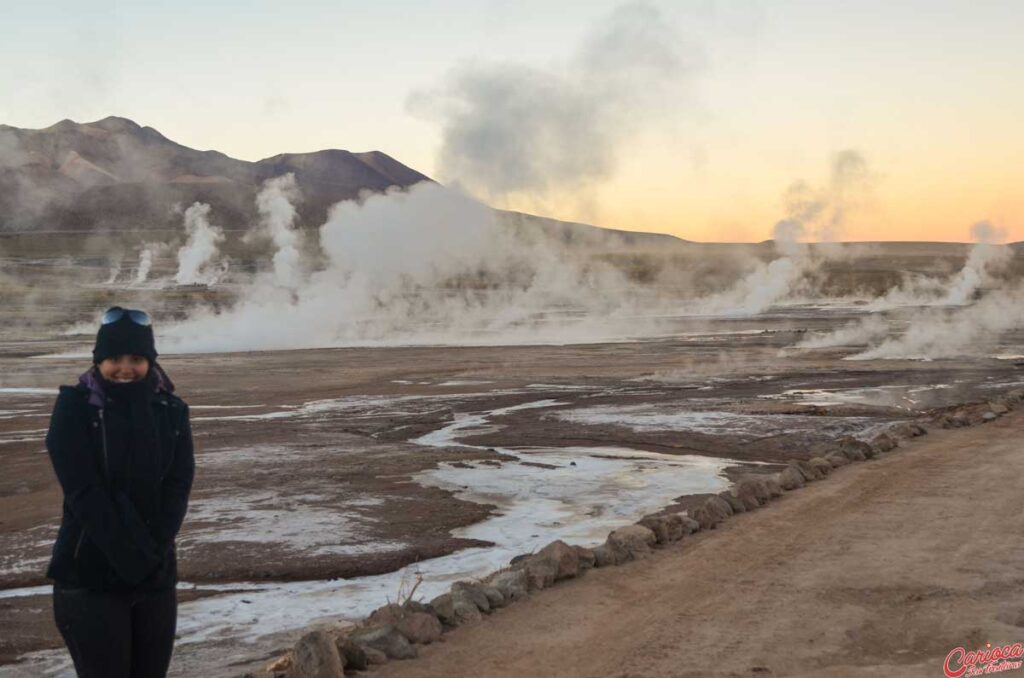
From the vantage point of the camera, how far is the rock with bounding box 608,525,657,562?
9836 mm

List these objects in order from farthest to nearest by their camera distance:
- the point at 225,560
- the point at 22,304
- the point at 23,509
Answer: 1. the point at 22,304
2. the point at 23,509
3. the point at 225,560

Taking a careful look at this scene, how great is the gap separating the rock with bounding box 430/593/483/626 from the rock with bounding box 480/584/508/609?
0.20m

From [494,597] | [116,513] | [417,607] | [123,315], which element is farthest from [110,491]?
[494,597]

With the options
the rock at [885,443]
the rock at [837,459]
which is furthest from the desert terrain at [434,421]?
the rock at [885,443]

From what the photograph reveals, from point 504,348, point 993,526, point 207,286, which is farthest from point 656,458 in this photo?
point 207,286

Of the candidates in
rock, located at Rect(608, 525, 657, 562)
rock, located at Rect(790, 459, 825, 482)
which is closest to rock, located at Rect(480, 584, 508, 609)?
rock, located at Rect(608, 525, 657, 562)

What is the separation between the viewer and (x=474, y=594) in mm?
8320

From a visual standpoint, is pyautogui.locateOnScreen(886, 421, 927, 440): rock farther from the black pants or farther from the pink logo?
the black pants

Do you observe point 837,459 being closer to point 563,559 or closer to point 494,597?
point 563,559

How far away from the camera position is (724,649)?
22.9ft

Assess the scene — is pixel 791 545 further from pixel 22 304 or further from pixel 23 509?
pixel 22 304

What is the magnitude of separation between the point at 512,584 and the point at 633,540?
177 cm

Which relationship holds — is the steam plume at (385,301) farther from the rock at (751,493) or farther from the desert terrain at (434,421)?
the rock at (751,493)

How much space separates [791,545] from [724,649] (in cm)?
324
